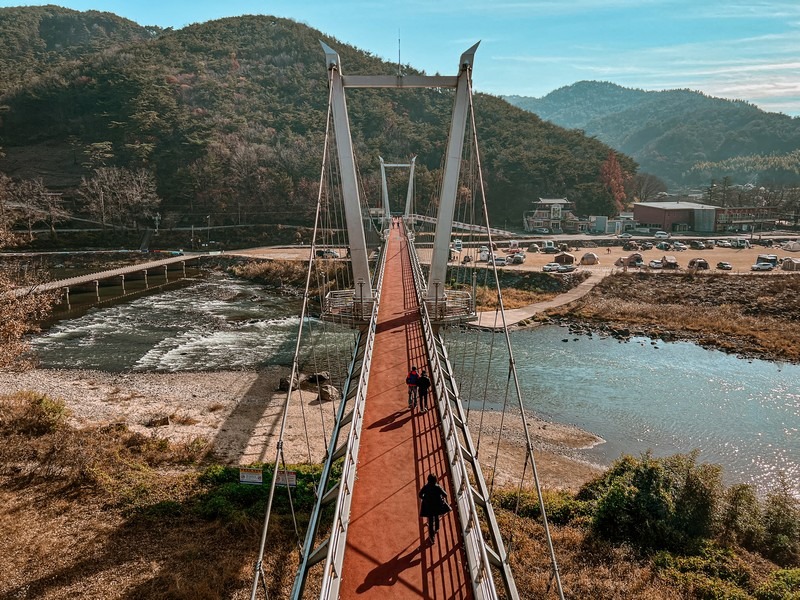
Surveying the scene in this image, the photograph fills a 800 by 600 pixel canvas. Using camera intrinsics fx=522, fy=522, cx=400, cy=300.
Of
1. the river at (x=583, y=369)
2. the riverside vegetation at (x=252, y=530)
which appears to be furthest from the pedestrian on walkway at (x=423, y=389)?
the river at (x=583, y=369)

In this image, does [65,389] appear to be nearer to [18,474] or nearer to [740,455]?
[18,474]

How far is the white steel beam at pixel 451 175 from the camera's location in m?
18.9

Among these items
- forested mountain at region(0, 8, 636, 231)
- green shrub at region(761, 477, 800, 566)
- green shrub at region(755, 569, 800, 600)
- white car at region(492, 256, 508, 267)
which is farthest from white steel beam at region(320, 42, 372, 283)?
forested mountain at region(0, 8, 636, 231)

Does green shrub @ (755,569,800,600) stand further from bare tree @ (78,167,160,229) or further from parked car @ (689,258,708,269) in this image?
bare tree @ (78,167,160,229)

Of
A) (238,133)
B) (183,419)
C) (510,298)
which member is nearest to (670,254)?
(510,298)

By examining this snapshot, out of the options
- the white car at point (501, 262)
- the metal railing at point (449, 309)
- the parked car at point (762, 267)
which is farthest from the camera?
the white car at point (501, 262)

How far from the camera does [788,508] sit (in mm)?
14859

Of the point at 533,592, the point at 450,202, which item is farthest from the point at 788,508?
the point at 450,202

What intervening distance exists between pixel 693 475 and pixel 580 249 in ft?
180

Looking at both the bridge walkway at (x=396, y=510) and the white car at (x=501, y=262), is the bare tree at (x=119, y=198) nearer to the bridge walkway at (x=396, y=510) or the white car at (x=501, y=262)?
the white car at (x=501, y=262)

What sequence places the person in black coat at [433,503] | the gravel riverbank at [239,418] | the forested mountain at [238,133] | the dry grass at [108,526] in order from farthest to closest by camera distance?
the forested mountain at [238,133] → the gravel riverbank at [239,418] → the dry grass at [108,526] → the person in black coat at [433,503]

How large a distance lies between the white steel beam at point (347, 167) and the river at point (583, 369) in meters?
7.59

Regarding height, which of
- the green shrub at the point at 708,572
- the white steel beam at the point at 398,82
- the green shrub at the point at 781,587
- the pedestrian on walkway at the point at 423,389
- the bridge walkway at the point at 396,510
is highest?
the white steel beam at the point at 398,82

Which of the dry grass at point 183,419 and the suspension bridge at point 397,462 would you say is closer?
the suspension bridge at point 397,462
